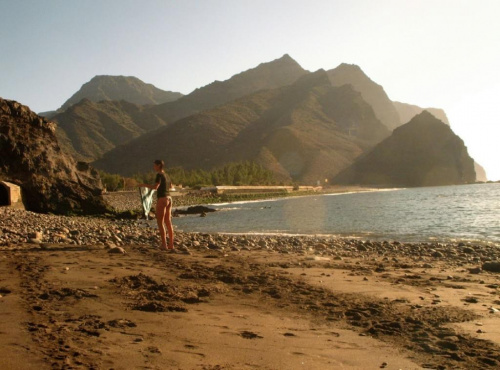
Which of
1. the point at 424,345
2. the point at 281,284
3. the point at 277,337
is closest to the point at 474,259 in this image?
the point at 281,284

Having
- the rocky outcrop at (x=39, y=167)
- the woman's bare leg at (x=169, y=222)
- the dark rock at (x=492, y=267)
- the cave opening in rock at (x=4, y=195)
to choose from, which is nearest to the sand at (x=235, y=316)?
the dark rock at (x=492, y=267)

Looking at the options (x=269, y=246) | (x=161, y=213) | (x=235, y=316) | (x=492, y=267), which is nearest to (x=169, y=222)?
(x=161, y=213)

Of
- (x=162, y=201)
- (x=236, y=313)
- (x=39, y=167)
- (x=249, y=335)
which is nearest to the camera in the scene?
(x=249, y=335)

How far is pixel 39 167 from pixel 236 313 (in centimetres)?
2549

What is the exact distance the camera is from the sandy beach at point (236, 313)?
4793 mm

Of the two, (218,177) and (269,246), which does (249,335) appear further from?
(218,177)

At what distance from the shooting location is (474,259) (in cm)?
1425

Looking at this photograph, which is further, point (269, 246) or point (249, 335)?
point (269, 246)

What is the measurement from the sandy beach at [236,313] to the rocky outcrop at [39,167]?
1702 centimetres

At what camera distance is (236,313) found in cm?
665

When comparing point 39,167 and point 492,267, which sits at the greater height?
point 39,167

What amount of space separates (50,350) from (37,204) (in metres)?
25.9

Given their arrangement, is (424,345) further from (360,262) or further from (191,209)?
(191,209)

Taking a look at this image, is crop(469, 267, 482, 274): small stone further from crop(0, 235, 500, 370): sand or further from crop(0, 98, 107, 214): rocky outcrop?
crop(0, 98, 107, 214): rocky outcrop
